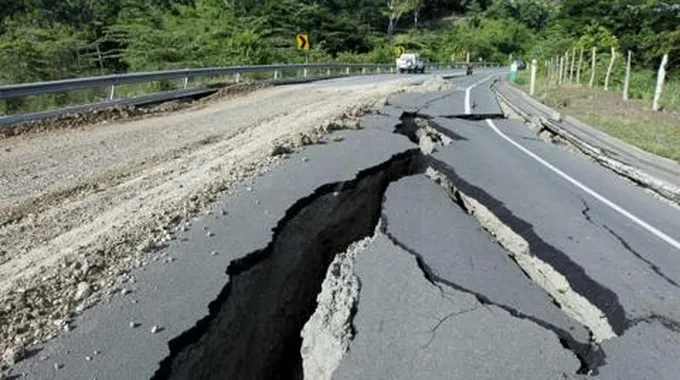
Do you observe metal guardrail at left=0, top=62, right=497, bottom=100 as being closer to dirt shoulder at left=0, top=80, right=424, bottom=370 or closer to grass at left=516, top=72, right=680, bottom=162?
dirt shoulder at left=0, top=80, right=424, bottom=370

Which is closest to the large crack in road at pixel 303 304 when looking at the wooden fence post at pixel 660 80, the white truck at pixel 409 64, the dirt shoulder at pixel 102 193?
the dirt shoulder at pixel 102 193

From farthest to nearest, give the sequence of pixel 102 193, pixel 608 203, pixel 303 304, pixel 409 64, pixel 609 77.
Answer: pixel 409 64, pixel 609 77, pixel 608 203, pixel 102 193, pixel 303 304

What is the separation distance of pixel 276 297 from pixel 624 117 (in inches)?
613

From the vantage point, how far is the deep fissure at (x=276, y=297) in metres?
3.91

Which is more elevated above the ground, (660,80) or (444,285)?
(660,80)

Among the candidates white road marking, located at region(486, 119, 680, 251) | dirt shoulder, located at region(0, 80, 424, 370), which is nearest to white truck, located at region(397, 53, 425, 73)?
dirt shoulder, located at region(0, 80, 424, 370)

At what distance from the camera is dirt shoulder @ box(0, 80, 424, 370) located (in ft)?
13.9

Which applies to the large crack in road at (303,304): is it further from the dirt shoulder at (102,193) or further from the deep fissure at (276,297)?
the dirt shoulder at (102,193)

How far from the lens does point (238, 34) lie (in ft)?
102

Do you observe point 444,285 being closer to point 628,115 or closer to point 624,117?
point 624,117

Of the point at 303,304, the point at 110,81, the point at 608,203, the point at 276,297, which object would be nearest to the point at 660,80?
the point at 608,203

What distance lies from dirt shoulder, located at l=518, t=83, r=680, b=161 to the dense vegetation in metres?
13.2

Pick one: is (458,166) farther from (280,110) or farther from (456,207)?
(280,110)

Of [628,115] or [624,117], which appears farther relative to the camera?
[628,115]
